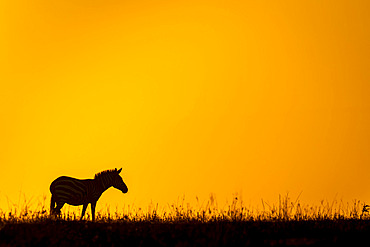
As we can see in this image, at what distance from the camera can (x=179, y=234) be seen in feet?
44.2

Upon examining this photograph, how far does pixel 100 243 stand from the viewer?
13.1m

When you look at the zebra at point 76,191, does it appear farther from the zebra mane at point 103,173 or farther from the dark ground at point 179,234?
the dark ground at point 179,234

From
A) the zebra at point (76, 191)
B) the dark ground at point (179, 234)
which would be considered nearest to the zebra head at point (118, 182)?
the zebra at point (76, 191)

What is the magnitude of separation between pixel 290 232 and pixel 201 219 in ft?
9.11

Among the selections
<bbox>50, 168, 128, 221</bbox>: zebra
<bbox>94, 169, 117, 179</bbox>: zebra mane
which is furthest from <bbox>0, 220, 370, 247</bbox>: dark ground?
<bbox>94, 169, 117, 179</bbox>: zebra mane

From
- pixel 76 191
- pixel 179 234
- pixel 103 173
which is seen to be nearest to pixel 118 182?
pixel 103 173

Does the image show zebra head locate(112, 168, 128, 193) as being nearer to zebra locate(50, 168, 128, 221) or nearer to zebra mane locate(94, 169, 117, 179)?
zebra mane locate(94, 169, 117, 179)

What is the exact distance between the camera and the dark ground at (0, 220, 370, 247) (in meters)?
12.8

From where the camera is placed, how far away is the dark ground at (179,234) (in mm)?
12844

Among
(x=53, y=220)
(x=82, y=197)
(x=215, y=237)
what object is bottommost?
(x=215, y=237)

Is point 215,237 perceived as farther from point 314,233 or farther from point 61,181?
point 61,181

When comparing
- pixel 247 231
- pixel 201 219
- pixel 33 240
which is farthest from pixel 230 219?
pixel 33 240

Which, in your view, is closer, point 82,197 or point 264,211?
point 264,211

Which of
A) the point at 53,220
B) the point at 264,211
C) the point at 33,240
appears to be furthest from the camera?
the point at 264,211
